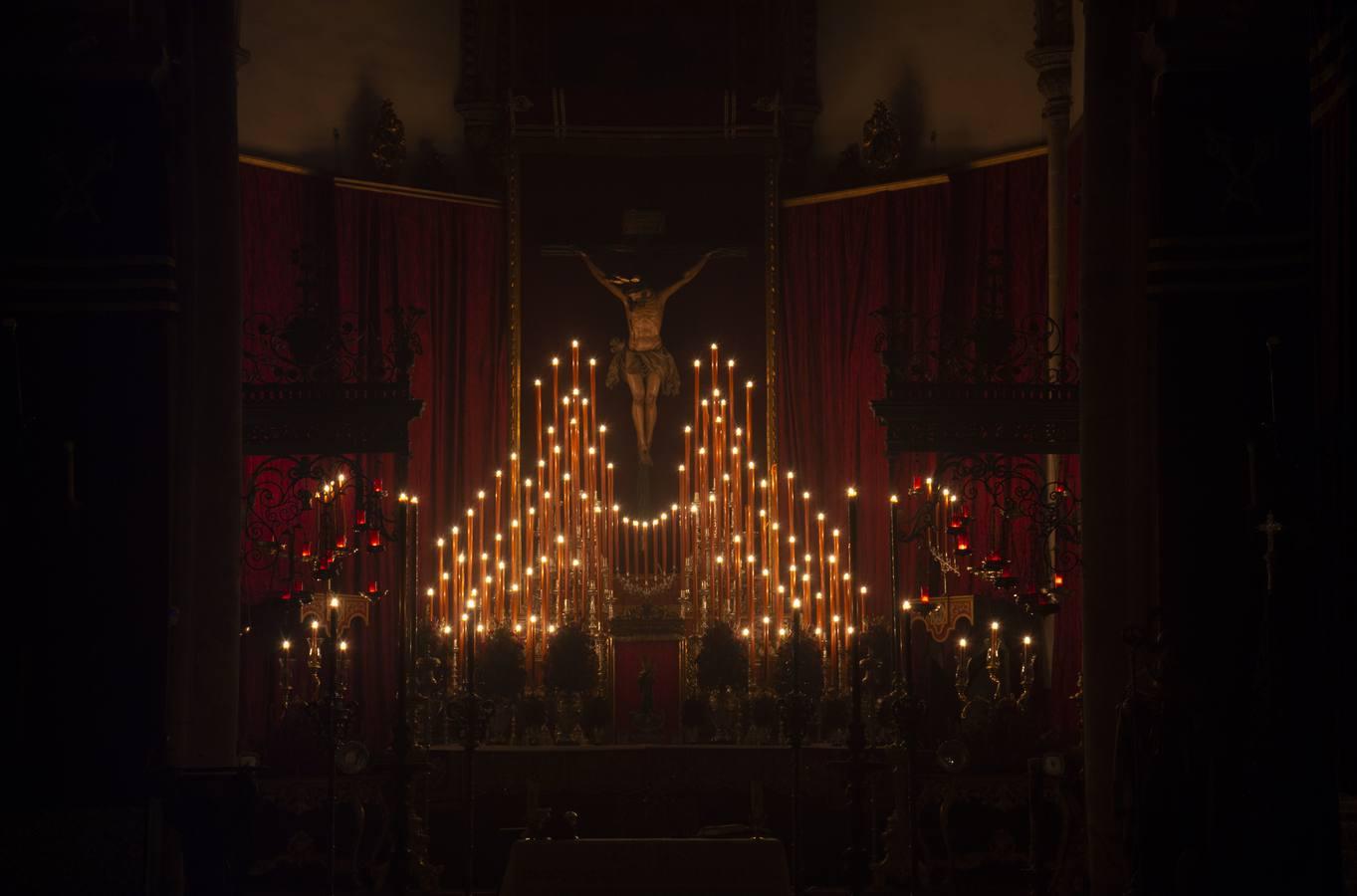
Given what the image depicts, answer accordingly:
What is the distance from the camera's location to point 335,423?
1254 cm

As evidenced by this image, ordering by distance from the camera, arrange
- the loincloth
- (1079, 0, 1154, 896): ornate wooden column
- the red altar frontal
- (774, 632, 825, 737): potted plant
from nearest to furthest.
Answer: (1079, 0, 1154, 896): ornate wooden column < (774, 632, 825, 737): potted plant < the red altar frontal < the loincloth

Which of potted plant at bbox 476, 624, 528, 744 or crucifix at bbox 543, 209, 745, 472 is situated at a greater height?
Answer: crucifix at bbox 543, 209, 745, 472

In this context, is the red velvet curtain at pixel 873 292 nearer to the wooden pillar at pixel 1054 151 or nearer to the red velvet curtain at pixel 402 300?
the wooden pillar at pixel 1054 151

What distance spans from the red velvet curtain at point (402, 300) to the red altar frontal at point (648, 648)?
270 centimetres

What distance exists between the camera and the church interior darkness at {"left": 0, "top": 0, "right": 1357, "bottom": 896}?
842 cm

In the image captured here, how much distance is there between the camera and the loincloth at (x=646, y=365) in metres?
19.1

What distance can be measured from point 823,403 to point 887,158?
2806mm

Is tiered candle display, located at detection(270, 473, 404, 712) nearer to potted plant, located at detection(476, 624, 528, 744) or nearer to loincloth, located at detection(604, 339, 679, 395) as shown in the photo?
potted plant, located at detection(476, 624, 528, 744)

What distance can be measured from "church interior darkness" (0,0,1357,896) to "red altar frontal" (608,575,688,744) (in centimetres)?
6

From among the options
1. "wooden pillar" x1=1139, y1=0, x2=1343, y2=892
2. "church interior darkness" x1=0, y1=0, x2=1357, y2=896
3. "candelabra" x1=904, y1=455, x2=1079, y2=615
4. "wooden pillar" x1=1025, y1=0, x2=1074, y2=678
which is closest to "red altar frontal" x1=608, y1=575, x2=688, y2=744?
"church interior darkness" x1=0, y1=0, x2=1357, y2=896

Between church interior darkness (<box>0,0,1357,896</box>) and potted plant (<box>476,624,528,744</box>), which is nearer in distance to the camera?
church interior darkness (<box>0,0,1357,896</box>)

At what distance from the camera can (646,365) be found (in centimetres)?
1909

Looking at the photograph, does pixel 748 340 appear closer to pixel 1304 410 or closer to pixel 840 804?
pixel 840 804

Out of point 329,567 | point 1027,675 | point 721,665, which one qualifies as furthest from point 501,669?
point 1027,675
